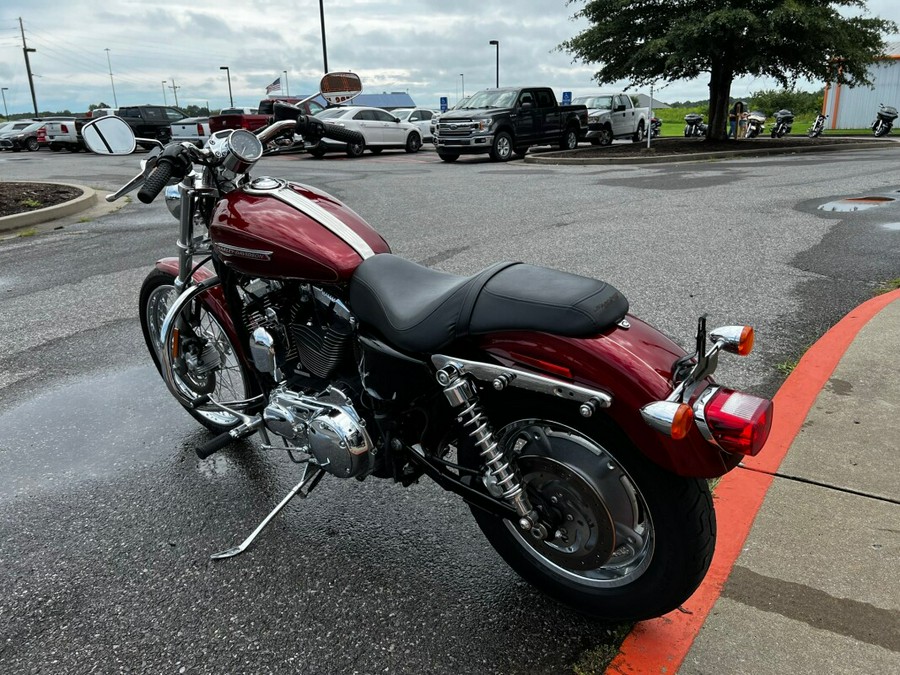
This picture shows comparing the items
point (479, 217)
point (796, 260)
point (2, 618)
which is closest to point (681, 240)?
point (796, 260)

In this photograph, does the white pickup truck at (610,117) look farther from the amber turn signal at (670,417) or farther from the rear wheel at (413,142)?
the amber turn signal at (670,417)

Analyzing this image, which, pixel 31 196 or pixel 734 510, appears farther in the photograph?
pixel 31 196

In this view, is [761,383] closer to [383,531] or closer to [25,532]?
[383,531]

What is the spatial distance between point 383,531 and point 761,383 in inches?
91.8

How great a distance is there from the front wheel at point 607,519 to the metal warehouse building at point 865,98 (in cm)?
3400

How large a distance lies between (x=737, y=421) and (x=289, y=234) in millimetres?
1609

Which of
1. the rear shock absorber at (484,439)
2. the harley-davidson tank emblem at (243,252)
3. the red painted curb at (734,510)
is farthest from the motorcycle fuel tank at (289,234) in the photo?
the red painted curb at (734,510)

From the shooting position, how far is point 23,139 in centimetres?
3312

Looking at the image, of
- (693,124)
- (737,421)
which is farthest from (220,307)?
(693,124)

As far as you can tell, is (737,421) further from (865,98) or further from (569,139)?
(865,98)

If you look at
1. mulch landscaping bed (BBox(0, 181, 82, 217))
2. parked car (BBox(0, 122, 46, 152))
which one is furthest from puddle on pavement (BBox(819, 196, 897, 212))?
parked car (BBox(0, 122, 46, 152))

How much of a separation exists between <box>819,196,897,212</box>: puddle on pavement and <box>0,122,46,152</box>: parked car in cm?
3440

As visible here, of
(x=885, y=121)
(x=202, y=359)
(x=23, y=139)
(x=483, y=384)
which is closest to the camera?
(x=483, y=384)

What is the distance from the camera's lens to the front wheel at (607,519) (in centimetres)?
191
